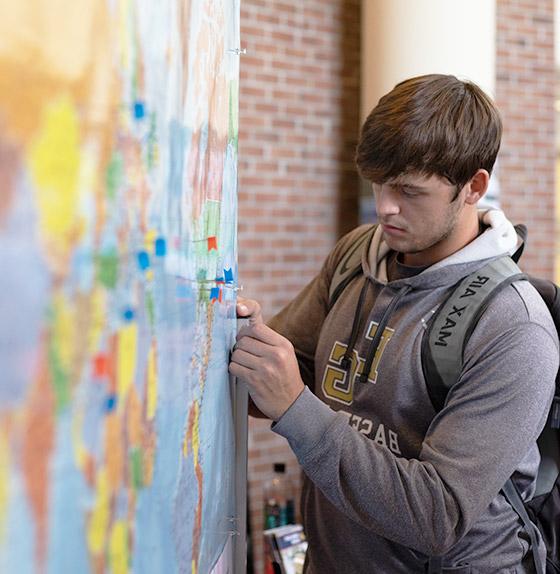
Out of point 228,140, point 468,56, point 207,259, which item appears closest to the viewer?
point 207,259

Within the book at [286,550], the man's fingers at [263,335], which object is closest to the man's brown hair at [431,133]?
the man's fingers at [263,335]

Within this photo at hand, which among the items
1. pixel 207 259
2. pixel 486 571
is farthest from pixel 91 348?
pixel 486 571

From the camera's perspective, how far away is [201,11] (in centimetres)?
88

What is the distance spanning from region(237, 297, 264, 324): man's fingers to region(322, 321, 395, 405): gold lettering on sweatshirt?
0.26 m

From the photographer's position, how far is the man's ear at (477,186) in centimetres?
147

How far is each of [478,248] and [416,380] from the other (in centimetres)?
26

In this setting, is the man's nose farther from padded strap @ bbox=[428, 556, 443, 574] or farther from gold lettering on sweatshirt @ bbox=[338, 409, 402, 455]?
padded strap @ bbox=[428, 556, 443, 574]

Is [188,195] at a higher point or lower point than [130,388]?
higher

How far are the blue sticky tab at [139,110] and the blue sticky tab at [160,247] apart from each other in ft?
0.36

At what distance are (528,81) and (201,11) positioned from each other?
4.15m

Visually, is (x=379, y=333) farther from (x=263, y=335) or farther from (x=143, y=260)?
(x=143, y=260)

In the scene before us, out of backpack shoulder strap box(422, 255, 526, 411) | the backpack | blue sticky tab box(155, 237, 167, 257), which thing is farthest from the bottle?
blue sticky tab box(155, 237, 167, 257)

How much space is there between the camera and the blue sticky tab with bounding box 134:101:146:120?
613mm

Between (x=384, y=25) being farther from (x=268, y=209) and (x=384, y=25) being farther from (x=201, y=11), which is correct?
(x=201, y=11)
